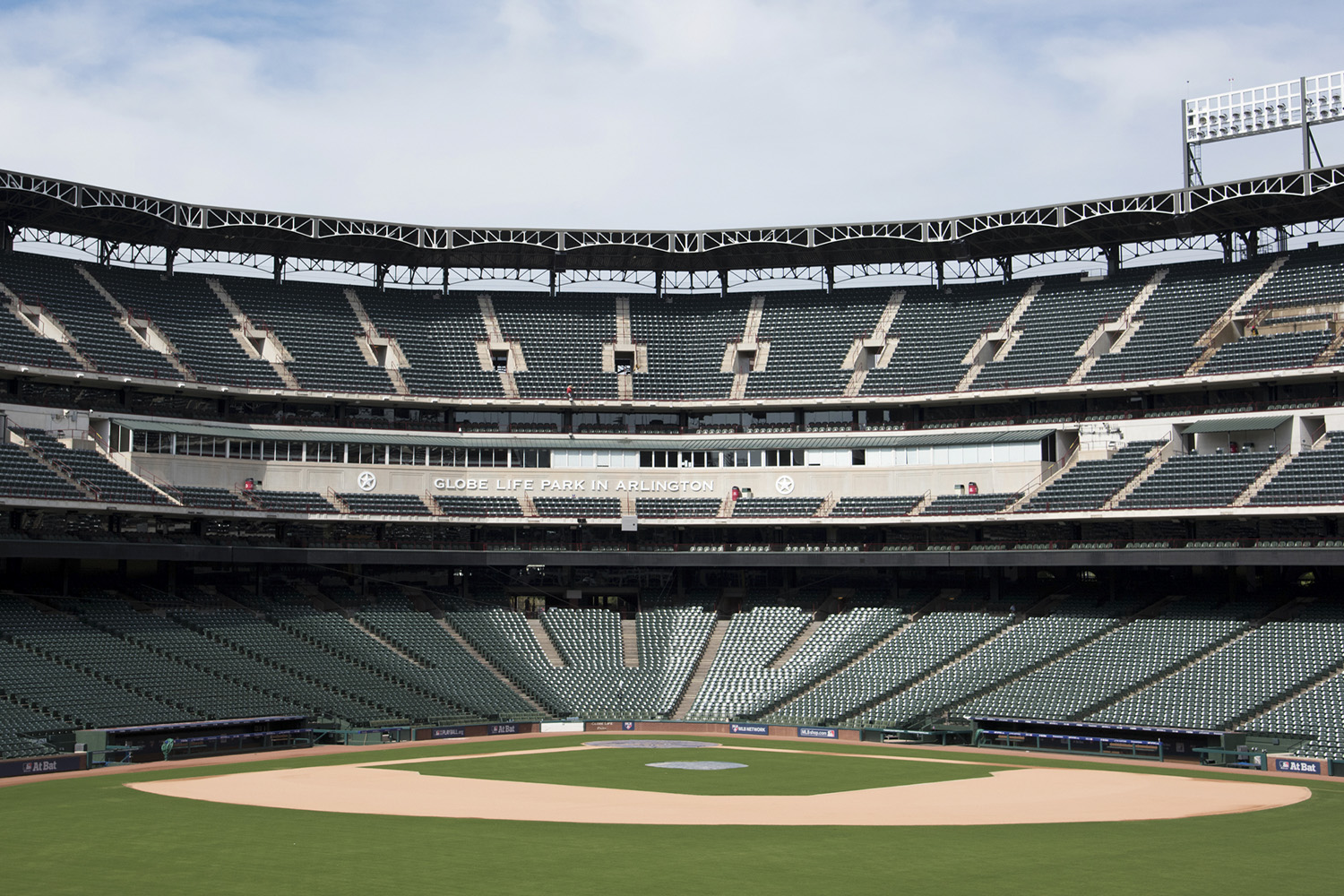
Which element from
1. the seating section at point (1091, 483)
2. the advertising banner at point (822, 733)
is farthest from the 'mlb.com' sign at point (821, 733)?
the seating section at point (1091, 483)

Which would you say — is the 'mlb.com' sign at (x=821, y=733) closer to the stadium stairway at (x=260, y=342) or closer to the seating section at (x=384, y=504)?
the seating section at (x=384, y=504)

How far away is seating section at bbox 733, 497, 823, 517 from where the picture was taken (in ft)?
277

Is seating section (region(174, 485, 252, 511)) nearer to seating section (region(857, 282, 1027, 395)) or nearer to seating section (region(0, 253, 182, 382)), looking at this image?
seating section (region(0, 253, 182, 382))

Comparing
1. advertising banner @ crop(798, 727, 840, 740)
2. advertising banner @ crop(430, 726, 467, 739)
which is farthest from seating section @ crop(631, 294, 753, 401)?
advertising banner @ crop(430, 726, 467, 739)

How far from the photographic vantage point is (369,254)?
92500 millimetres

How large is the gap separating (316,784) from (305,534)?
33572mm

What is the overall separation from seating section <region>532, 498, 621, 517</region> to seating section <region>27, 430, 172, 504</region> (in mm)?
23324

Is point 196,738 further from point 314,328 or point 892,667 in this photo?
point 892,667

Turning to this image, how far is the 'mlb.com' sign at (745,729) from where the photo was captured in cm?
7275

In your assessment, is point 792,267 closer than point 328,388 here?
No

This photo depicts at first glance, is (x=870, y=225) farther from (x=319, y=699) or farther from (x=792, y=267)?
(x=319, y=699)

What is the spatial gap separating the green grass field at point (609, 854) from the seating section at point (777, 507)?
4221 centimetres

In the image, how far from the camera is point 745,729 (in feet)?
241

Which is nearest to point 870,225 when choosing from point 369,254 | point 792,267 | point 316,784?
point 792,267
